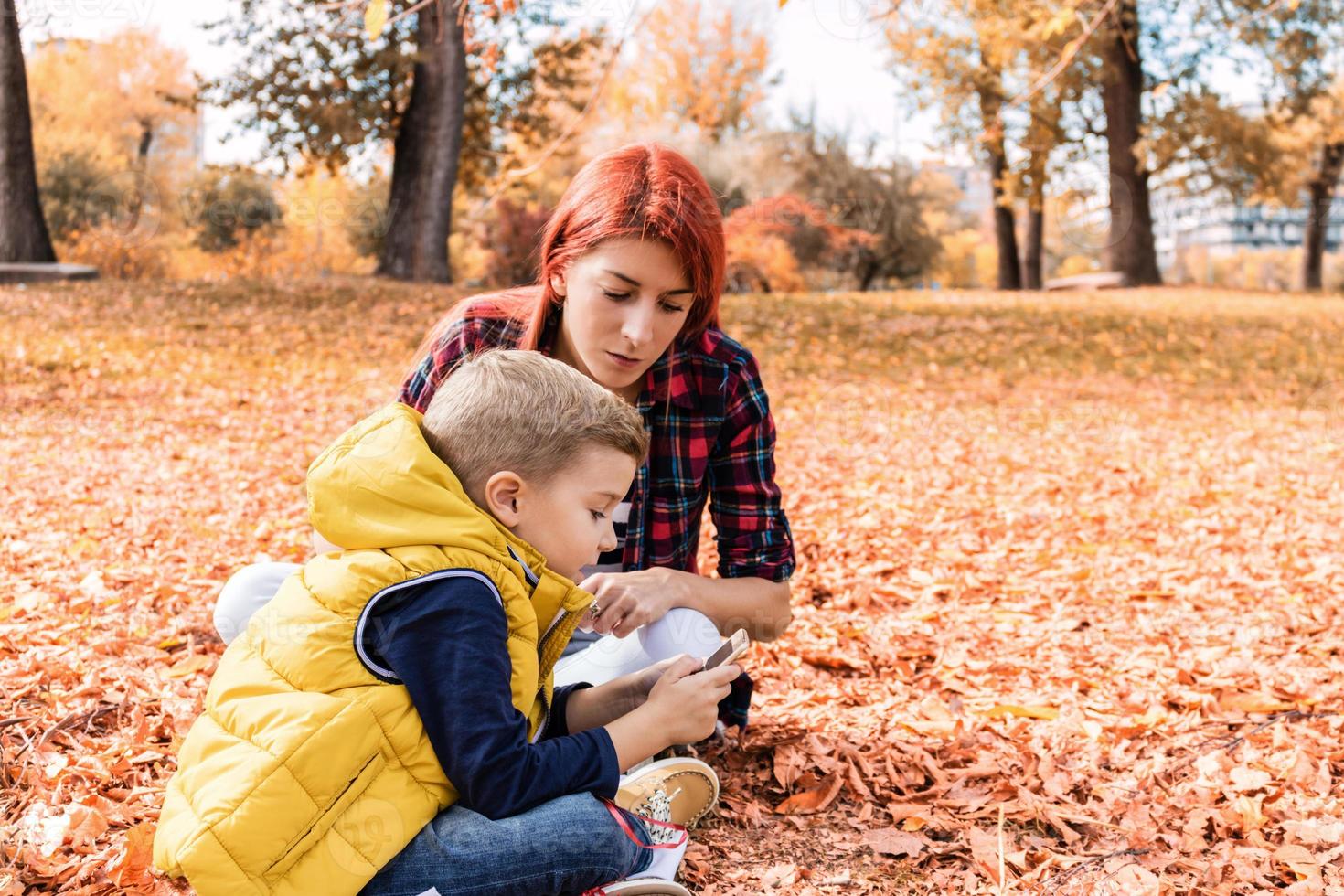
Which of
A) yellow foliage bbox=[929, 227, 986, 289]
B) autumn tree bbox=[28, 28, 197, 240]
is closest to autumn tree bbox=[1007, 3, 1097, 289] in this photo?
yellow foliage bbox=[929, 227, 986, 289]

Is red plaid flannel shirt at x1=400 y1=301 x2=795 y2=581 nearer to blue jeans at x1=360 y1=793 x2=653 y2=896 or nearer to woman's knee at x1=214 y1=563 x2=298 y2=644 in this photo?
woman's knee at x1=214 y1=563 x2=298 y2=644

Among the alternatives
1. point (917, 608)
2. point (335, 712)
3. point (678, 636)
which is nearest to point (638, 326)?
point (678, 636)

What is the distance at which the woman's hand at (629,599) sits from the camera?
7.57 ft

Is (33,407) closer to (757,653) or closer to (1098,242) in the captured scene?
(757,653)

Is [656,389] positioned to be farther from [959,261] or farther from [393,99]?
[959,261]

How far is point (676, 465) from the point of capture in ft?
8.83

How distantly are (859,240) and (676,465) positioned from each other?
78.3 feet

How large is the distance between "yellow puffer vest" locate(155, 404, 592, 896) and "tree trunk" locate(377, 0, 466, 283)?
493 inches

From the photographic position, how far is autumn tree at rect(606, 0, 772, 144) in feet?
94.9

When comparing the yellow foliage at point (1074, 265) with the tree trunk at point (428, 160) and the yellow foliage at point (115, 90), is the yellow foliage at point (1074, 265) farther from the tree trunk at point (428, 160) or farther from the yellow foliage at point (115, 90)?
the tree trunk at point (428, 160)

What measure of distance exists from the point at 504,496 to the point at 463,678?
34 centimetres

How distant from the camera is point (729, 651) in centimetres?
220

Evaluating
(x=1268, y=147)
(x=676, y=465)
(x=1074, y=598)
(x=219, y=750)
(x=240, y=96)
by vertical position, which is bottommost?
(x=1074, y=598)

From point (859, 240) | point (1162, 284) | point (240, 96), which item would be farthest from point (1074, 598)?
point (859, 240)
